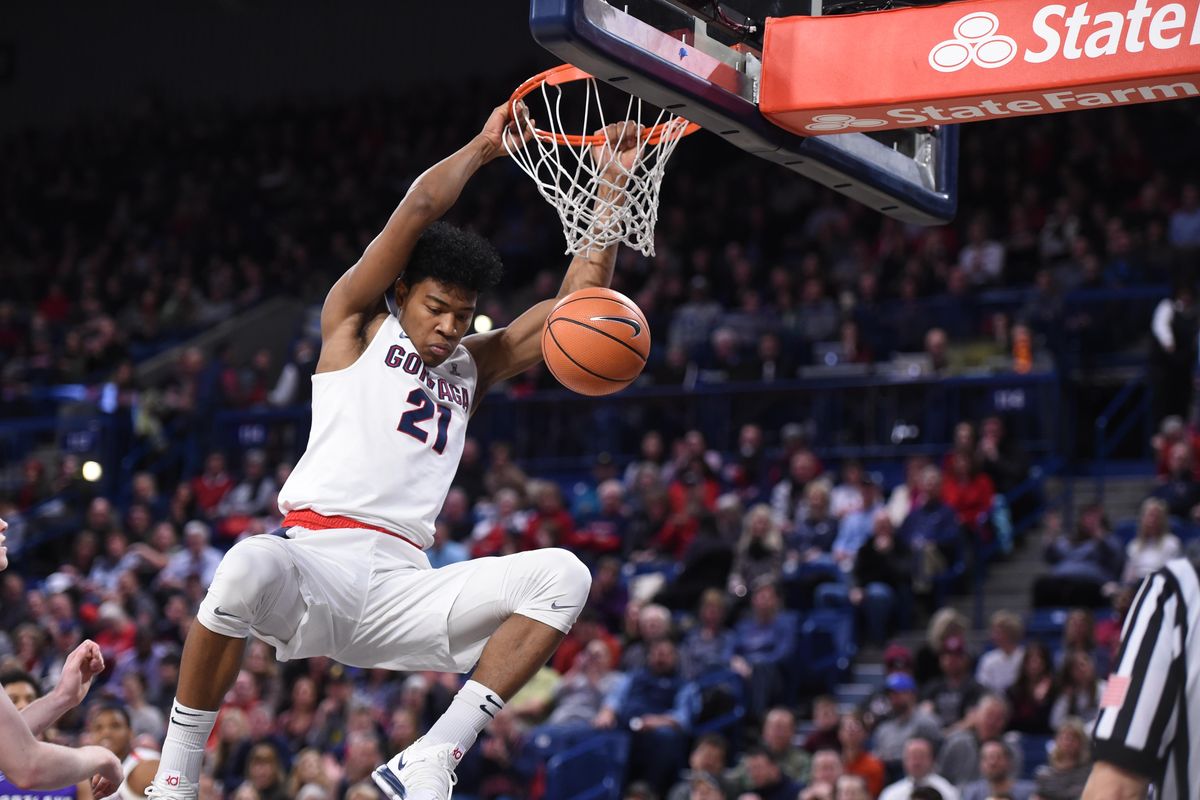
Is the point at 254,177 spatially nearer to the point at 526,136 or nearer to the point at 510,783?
the point at 510,783

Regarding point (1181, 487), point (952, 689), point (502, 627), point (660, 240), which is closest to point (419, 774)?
point (502, 627)

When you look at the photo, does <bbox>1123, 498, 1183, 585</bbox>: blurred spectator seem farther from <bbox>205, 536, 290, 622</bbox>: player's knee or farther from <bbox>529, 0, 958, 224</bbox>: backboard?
<bbox>205, 536, 290, 622</bbox>: player's knee

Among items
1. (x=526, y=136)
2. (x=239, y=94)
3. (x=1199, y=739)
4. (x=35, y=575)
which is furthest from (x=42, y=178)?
(x=1199, y=739)

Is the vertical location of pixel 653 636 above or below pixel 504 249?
below

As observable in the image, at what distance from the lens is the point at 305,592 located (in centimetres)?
557

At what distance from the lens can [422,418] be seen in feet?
19.3

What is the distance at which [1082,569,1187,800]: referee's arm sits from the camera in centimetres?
352

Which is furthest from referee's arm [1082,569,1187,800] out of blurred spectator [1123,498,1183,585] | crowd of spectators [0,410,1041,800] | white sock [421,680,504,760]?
blurred spectator [1123,498,1183,585]

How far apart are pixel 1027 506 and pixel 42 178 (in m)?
18.1

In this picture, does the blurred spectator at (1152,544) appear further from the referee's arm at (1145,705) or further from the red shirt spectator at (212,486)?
the red shirt spectator at (212,486)

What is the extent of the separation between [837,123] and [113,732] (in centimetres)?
402

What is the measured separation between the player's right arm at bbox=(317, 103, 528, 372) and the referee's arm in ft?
9.59

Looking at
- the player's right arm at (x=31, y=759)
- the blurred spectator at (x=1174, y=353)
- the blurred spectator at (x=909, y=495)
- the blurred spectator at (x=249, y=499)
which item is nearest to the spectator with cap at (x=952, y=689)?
the blurred spectator at (x=909, y=495)

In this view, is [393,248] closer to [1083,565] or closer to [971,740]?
[971,740]
